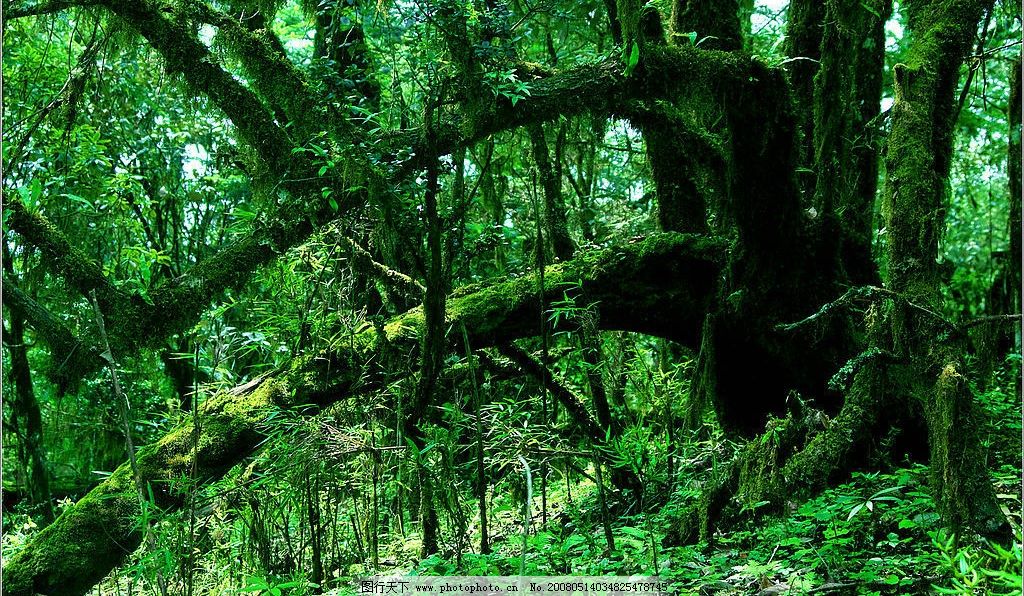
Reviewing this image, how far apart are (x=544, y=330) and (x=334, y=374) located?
3.83ft

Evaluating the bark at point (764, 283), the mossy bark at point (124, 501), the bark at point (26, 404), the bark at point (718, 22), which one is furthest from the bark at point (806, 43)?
the bark at point (26, 404)

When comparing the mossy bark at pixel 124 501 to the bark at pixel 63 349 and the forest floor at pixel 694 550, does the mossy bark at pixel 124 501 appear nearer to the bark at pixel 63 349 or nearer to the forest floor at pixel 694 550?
the forest floor at pixel 694 550

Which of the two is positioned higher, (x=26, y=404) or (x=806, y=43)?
(x=806, y=43)

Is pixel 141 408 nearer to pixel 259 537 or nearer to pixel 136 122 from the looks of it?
pixel 136 122

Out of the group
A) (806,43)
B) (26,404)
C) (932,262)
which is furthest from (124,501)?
(806,43)

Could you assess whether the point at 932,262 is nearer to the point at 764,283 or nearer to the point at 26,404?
the point at 764,283

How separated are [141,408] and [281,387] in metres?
5.18

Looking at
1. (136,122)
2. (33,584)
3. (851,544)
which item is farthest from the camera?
(136,122)

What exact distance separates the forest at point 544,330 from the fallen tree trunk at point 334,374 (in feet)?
0.06

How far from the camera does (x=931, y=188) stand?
3439mm

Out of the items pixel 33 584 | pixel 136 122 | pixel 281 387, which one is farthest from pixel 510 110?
pixel 136 122

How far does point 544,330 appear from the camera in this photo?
Result: 161 inches

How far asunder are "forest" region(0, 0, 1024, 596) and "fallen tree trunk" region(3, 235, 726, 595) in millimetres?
19

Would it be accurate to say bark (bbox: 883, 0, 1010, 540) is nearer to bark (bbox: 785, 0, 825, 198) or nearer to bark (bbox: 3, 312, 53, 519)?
bark (bbox: 785, 0, 825, 198)
